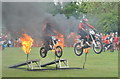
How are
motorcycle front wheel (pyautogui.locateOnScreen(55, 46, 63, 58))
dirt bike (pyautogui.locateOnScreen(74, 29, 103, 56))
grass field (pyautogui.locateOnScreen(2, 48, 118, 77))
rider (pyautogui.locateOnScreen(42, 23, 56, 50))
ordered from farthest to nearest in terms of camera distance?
1. dirt bike (pyautogui.locateOnScreen(74, 29, 103, 56))
2. motorcycle front wheel (pyautogui.locateOnScreen(55, 46, 63, 58))
3. rider (pyautogui.locateOnScreen(42, 23, 56, 50))
4. grass field (pyautogui.locateOnScreen(2, 48, 118, 77))

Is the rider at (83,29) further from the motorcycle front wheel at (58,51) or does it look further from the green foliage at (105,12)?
the green foliage at (105,12)

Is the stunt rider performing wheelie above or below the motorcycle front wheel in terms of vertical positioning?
above

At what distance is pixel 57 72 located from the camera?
29.9ft

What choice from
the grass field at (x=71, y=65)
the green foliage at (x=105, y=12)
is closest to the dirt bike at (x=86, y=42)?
the grass field at (x=71, y=65)

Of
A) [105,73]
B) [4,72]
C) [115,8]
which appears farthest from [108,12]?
[4,72]

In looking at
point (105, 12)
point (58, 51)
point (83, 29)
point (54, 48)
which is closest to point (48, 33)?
point (54, 48)

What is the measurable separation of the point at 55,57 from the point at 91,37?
149cm

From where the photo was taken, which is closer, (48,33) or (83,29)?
(48,33)

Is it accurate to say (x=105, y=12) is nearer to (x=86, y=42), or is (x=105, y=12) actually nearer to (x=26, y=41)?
(x=86, y=42)

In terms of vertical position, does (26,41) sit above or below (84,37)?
below

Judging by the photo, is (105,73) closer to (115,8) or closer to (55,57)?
(55,57)

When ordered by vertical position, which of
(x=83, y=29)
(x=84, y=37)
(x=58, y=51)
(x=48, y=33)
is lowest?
(x=58, y=51)

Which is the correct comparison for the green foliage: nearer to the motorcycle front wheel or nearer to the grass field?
the grass field

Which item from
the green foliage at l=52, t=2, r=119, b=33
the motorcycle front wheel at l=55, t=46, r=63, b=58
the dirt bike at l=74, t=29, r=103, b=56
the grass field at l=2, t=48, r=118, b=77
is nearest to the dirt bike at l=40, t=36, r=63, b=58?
the motorcycle front wheel at l=55, t=46, r=63, b=58
